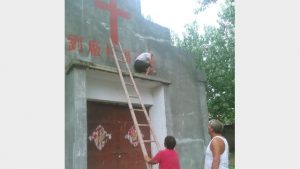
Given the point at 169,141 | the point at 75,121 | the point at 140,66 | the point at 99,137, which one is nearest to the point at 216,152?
the point at 169,141

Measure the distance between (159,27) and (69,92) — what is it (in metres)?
3.55

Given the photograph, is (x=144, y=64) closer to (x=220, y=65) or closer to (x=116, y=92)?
(x=116, y=92)

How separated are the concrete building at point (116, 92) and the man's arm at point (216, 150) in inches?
82.2

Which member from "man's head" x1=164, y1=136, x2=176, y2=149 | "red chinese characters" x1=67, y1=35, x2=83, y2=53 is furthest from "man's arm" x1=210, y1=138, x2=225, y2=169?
"red chinese characters" x1=67, y1=35, x2=83, y2=53

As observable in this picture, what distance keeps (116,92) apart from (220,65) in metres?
10.4

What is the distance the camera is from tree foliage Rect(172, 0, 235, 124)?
16.1 metres

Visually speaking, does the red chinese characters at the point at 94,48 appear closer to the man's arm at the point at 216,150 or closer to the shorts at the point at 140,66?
the shorts at the point at 140,66

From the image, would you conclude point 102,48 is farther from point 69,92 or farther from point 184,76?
point 184,76

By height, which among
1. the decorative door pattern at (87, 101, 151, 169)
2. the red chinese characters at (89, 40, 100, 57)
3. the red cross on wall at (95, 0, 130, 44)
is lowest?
the decorative door pattern at (87, 101, 151, 169)

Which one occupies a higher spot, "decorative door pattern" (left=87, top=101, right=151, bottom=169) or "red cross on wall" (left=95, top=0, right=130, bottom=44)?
"red cross on wall" (left=95, top=0, right=130, bottom=44)

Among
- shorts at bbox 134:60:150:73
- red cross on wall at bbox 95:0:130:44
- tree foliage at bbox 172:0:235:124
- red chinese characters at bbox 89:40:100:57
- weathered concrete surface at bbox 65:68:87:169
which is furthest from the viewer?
tree foliage at bbox 172:0:235:124

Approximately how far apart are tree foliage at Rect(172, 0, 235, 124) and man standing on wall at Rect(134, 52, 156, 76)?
8.70 meters

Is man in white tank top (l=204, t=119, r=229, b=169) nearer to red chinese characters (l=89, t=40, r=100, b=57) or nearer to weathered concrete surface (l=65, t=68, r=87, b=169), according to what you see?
weathered concrete surface (l=65, t=68, r=87, b=169)

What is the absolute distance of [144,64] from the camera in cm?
704
